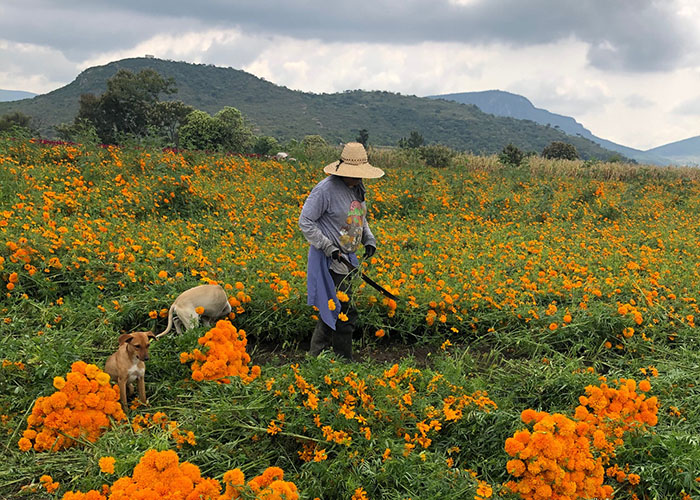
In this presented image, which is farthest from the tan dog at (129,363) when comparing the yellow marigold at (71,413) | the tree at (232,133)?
the tree at (232,133)

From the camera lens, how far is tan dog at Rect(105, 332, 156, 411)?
2.67 meters

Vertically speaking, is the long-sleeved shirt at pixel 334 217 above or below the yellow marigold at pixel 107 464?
above

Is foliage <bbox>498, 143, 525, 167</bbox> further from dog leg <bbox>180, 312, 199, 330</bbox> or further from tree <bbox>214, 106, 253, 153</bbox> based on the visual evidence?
tree <bbox>214, 106, 253, 153</bbox>

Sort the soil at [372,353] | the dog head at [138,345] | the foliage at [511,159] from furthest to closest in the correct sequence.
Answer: the foliage at [511,159]
the soil at [372,353]
the dog head at [138,345]

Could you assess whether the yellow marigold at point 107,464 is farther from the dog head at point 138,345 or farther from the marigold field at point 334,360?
the dog head at point 138,345

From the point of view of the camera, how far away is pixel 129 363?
2709mm

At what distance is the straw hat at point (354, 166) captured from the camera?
343 centimetres

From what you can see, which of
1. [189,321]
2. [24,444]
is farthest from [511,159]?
[24,444]

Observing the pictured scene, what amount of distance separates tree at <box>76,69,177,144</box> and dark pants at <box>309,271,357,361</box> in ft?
121

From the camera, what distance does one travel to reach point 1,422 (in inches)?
101

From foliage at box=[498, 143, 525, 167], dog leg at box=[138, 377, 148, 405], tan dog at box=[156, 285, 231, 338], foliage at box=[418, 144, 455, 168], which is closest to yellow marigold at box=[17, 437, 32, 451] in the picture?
dog leg at box=[138, 377, 148, 405]

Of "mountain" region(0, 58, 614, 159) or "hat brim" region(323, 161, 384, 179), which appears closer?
"hat brim" region(323, 161, 384, 179)

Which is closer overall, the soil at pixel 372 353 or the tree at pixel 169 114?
the soil at pixel 372 353

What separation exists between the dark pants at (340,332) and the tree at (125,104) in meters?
37.0
